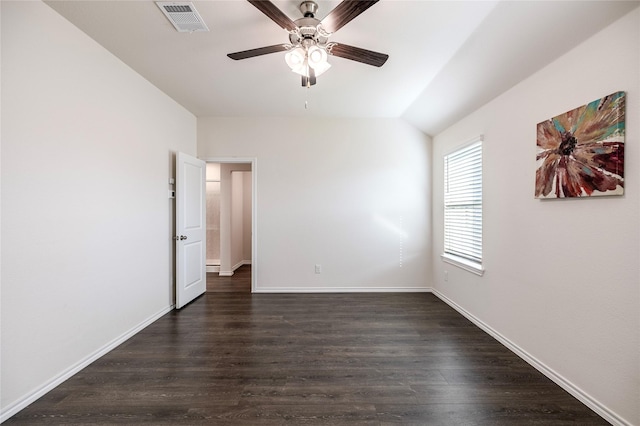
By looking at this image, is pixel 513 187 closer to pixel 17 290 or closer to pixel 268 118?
pixel 268 118

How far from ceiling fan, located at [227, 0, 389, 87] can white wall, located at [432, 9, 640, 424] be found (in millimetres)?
1338

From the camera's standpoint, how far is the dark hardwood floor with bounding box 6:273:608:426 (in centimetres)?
163

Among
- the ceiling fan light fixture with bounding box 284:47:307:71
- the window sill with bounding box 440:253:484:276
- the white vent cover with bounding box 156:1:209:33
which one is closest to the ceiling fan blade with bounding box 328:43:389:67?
the ceiling fan light fixture with bounding box 284:47:307:71

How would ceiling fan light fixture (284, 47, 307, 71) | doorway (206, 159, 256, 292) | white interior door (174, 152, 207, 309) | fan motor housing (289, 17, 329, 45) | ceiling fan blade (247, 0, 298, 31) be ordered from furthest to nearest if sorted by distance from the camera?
1. doorway (206, 159, 256, 292)
2. white interior door (174, 152, 207, 309)
3. ceiling fan light fixture (284, 47, 307, 71)
4. fan motor housing (289, 17, 329, 45)
5. ceiling fan blade (247, 0, 298, 31)

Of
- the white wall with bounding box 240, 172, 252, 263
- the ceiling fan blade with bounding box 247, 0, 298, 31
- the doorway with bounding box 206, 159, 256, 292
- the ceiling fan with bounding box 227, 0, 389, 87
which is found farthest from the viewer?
the white wall with bounding box 240, 172, 252, 263

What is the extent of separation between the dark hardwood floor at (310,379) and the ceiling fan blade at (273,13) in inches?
96.7

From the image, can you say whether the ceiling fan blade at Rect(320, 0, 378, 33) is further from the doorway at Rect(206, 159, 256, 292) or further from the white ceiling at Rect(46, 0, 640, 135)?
the doorway at Rect(206, 159, 256, 292)

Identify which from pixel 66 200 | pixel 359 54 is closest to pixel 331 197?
pixel 359 54

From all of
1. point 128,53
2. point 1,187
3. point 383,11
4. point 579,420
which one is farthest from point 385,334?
point 128,53

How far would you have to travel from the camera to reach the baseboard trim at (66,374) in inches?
63.7

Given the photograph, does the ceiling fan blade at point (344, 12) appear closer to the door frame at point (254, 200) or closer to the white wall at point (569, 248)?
the white wall at point (569, 248)

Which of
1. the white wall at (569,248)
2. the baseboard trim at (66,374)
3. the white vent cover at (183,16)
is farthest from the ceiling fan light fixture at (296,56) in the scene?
the baseboard trim at (66,374)

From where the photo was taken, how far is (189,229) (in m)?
3.53

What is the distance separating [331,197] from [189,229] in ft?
6.78
